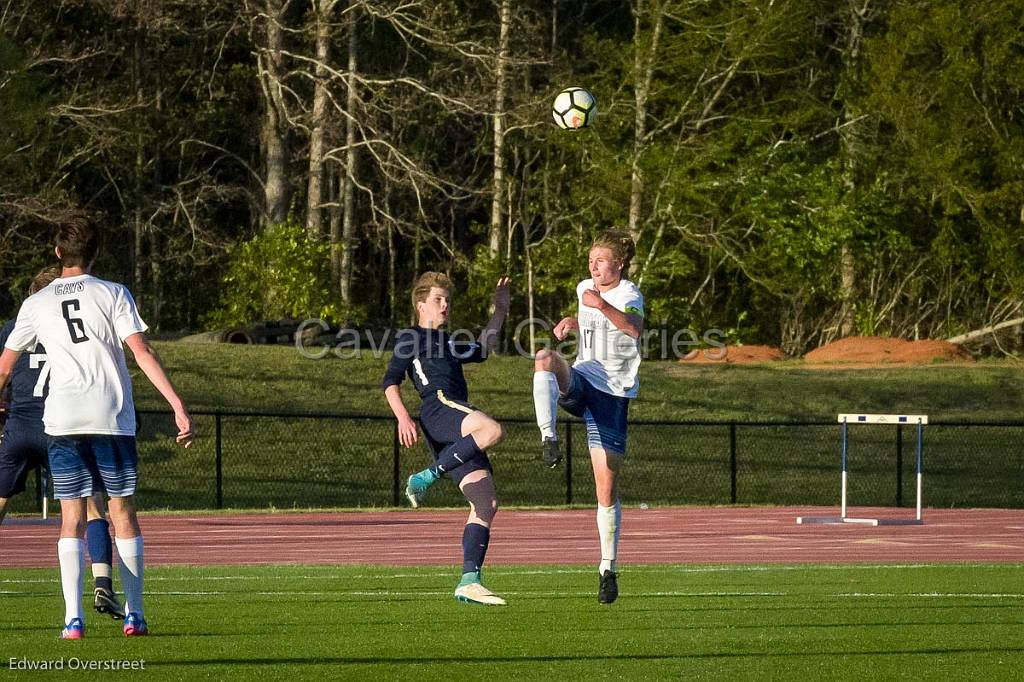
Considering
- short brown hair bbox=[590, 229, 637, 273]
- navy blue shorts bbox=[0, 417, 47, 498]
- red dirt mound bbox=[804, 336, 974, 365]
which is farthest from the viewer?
red dirt mound bbox=[804, 336, 974, 365]

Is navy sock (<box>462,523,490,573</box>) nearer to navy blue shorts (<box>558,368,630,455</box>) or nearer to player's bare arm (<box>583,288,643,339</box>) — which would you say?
navy blue shorts (<box>558,368,630,455</box>)

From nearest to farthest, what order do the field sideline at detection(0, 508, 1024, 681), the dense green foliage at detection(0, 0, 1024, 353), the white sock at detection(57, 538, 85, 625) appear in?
the field sideline at detection(0, 508, 1024, 681), the white sock at detection(57, 538, 85, 625), the dense green foliage at detection(0, 0, 1024, 353)

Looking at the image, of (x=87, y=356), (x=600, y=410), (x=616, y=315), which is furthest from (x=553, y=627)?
(x=87, y=356)

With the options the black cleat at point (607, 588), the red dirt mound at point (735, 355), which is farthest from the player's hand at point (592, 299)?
the red dirt mound at point (735, 355)

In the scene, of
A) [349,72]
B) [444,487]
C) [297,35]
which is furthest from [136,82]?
[444,487]

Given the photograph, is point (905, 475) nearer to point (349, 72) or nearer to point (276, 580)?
point (349, 72)

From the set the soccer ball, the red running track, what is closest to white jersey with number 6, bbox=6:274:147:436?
the red running track

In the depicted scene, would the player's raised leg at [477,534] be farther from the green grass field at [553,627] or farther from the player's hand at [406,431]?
the player's hand at [406,431]

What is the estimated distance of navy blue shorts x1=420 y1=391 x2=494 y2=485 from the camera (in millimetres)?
10484

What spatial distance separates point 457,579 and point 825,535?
733cm

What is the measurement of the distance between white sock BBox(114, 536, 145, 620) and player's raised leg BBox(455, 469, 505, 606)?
91.4 inches

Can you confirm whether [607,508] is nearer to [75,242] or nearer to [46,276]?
[46,276]

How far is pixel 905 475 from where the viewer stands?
29.8 m

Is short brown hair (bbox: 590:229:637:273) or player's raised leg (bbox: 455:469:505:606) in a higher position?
short brown hair (bbox: 590:229:637:273)
